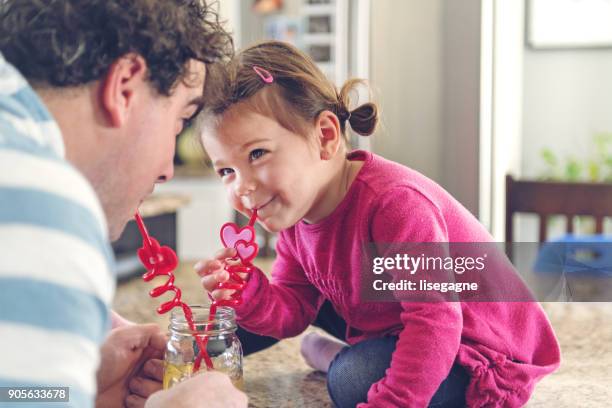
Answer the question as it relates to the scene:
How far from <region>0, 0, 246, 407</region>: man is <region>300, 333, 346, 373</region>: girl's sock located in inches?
16.1

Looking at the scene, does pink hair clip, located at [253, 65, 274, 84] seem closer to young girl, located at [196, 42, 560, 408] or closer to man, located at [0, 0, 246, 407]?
young girl, located at [196, 42, 560, 408]

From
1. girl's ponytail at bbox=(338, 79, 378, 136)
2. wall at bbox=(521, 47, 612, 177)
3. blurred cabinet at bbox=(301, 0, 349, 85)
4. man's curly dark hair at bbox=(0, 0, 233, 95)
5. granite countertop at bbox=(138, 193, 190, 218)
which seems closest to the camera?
man's curly dark hair at bbox=(0, 0, 233, 95)

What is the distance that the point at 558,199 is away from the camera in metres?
1.57

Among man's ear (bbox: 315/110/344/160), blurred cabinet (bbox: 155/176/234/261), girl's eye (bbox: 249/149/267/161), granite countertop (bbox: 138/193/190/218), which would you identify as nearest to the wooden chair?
man's ear (bbox: 315/110/344/160)

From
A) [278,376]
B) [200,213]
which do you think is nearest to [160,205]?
[200,213]

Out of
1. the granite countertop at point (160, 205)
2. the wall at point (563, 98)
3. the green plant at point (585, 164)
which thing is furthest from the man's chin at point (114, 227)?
the wall at point (563, 98)

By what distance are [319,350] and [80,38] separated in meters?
0.78

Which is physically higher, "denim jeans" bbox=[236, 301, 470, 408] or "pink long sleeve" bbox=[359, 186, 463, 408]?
"pink long sleeve" bbox=[359, 186, 463, 408]

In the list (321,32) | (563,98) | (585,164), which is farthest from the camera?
(321,32)

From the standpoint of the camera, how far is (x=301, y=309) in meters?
1.26

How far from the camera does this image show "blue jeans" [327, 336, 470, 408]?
104 cm

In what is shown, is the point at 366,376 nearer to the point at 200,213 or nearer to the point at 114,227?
the point at 114,227

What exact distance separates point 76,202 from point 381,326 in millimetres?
678

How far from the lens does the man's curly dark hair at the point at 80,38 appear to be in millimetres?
694
